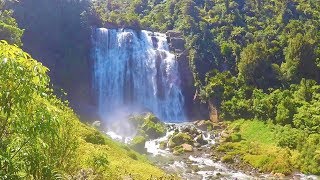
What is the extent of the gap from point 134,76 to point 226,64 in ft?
49.1

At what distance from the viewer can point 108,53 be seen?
200 feet

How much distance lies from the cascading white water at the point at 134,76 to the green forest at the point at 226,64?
7.71 ft

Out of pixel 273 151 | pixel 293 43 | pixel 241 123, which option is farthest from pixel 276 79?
pixel 273 151

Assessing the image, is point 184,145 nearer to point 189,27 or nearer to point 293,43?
point 293,43

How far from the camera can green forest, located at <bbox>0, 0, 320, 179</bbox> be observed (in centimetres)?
3453

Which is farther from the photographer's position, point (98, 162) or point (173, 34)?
point (173, 34)

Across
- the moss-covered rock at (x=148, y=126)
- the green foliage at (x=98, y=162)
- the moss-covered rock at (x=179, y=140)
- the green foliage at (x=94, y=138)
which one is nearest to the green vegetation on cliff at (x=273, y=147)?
the moss-covered rock at (x=179, y=140)

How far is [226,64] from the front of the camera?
62.7 meters

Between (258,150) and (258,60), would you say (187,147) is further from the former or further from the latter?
(258,60)

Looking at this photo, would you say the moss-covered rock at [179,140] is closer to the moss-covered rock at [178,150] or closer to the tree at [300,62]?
the moss-covered rock at [178,150]

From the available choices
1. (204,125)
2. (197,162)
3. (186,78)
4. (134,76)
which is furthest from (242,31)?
(197,162)

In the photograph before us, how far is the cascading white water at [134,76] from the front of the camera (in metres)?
57.5

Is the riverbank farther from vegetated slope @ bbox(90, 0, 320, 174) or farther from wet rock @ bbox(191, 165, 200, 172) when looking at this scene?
wet rock @ bbox(191, 165, 200, 172)

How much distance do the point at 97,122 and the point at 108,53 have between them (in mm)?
14016
